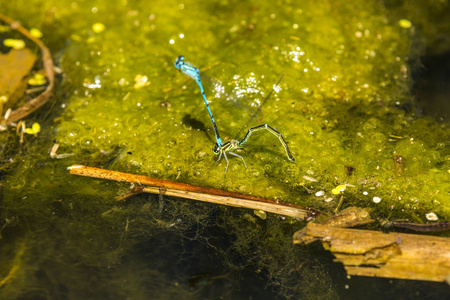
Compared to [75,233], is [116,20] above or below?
above

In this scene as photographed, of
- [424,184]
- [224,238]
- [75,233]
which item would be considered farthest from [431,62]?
[75,233]

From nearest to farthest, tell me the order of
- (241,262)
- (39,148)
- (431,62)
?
1. (241,262)
2. (39,148)
3. (431,62)

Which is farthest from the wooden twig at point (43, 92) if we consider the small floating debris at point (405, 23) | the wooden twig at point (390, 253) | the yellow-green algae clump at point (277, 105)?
the small floating debris at point (405, 23)

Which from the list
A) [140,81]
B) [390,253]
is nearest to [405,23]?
[390,253]

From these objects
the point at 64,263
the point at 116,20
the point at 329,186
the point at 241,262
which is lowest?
the point at 64,263

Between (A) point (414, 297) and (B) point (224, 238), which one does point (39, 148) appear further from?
(A) point (414, 297)

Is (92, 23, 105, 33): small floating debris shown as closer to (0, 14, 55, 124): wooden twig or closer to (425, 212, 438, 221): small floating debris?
(0, 14, 55, 124): wooden twig

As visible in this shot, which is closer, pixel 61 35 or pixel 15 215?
pixel 15 215

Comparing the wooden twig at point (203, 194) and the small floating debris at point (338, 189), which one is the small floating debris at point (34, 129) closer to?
the wooden twig at point (203, 194)
